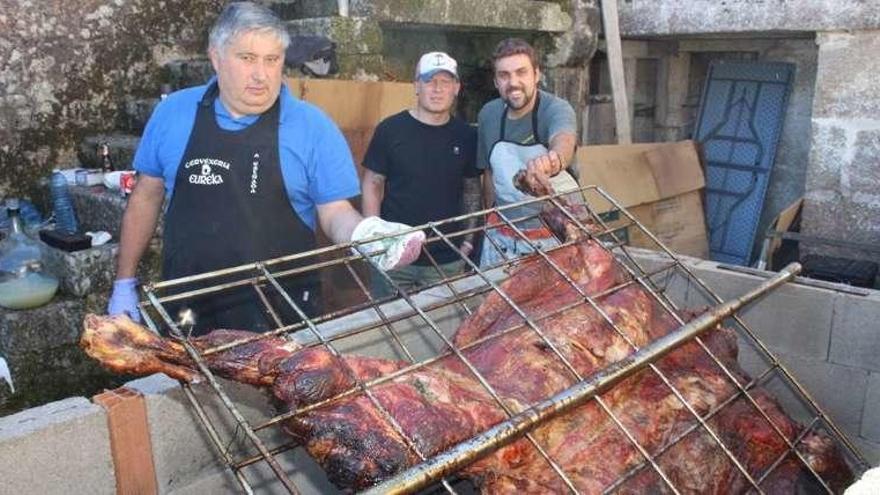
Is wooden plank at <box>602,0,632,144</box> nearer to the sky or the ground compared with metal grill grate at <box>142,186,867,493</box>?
nearer to the sky

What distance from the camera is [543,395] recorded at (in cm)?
204

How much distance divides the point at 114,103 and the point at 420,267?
2865 mm

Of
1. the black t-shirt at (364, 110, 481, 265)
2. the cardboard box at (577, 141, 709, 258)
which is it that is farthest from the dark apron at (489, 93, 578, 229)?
the cardboard box at (577, 141, 709, 258)

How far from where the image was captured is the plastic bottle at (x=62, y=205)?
14.8 ft

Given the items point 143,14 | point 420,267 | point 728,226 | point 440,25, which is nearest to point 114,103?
point 143,14

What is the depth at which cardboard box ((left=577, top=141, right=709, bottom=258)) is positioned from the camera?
5559 millimetres

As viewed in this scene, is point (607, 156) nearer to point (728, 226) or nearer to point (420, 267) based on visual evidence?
point (728, 226)

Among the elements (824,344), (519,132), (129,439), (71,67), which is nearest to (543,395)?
(129,439)

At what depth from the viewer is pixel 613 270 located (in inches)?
103

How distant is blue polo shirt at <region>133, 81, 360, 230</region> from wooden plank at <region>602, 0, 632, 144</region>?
3.92 m

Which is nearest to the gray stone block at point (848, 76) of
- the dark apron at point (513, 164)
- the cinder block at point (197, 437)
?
the dark apron at point (513, 164)

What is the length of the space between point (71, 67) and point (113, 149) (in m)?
0.70

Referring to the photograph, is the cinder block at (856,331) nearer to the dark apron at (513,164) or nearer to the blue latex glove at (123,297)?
the dark apron at (513,164)

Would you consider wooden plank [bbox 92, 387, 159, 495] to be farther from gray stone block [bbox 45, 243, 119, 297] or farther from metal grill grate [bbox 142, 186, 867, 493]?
gray stone block [bbox 45, 243, 119, 297]
